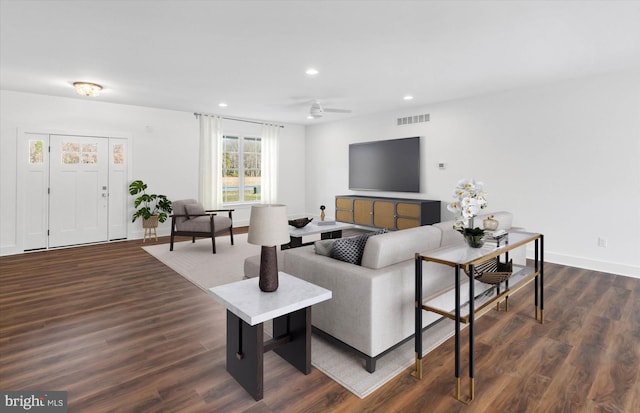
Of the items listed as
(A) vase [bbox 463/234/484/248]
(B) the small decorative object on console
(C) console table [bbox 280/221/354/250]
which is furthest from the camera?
(C) console table [bbox 280/221/354/250]

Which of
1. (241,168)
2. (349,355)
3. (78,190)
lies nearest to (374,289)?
(349,355)

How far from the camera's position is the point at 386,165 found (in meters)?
6.95

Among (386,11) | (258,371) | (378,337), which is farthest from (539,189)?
(258,371)

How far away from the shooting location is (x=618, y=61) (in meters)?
3.86

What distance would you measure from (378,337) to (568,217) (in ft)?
13.4

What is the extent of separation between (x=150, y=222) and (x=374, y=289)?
560 cm

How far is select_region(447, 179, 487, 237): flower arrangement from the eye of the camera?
238cm

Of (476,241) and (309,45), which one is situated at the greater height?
(309,45)

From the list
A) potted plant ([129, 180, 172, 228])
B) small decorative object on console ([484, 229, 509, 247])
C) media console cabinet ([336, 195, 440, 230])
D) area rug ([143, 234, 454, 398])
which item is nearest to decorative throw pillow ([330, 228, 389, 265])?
area rug ([143, 234, 454, 398])

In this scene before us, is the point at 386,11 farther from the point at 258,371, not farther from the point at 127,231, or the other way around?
the point at 127,231

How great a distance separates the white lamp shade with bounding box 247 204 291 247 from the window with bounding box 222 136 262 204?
608 cm

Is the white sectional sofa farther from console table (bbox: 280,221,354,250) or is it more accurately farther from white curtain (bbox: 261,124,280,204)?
white curtain (bbox: 261,124,280,204)

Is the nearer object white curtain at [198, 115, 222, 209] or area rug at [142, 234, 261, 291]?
area rug at [142, 234, 261, 291]

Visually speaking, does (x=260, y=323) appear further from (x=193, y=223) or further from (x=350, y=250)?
(x=193, y=223)
